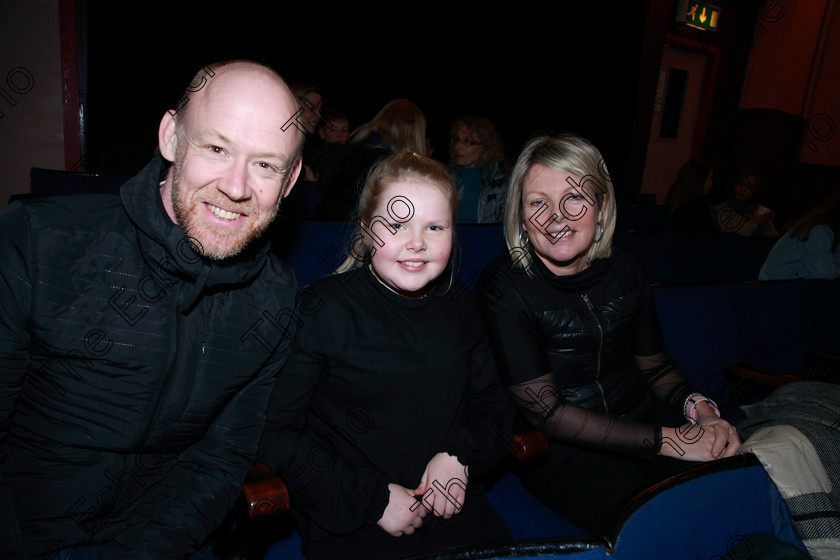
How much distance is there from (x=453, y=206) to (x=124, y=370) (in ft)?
2.85

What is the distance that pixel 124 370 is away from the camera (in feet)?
3.34

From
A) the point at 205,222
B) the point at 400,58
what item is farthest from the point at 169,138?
the point at 400,58

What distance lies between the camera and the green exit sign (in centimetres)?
643

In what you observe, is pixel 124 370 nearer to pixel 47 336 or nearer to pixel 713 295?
pixel 47 336

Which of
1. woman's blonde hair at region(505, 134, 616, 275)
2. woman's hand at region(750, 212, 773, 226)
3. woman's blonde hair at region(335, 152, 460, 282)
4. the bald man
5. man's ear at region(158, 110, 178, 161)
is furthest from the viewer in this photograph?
woman's hand at region(750, 212, 773, 226)

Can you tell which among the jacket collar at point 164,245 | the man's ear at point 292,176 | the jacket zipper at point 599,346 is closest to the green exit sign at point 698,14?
the jacket zipper at point 599,346

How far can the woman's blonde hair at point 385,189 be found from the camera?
1263 millimetres

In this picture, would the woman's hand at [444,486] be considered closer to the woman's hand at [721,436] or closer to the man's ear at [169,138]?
the woman's hand at [721,436]

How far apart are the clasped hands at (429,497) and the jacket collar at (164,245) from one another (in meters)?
0.63

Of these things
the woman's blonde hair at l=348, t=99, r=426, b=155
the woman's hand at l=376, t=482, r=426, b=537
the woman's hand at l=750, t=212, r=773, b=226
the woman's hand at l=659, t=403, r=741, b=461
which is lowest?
the woman's hand at l=376, t=482, r=426, b=537

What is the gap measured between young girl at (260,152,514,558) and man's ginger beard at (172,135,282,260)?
9.7 inches

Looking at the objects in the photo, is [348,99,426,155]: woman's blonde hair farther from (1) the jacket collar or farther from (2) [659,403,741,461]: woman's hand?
(2) [659,403,741,461]: woman's hand

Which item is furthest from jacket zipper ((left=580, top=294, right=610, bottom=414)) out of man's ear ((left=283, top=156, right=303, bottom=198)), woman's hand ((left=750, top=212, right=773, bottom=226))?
woman's hand ((left=750, top=212, right=773, bottom=226))

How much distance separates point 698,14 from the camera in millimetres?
6609
